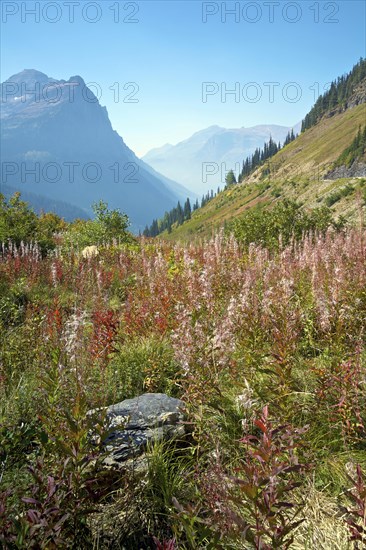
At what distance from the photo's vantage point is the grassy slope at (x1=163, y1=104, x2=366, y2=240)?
228ft

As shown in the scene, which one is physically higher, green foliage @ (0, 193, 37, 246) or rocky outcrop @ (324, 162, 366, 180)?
rocky outcrop @ (324, 162, 366, 180)

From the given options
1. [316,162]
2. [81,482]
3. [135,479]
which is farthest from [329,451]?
[316,162]

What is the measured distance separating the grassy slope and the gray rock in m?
48.9

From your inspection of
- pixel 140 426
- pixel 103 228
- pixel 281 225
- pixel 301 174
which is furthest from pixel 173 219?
pixel 140 426

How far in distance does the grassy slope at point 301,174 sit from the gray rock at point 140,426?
1923 inches

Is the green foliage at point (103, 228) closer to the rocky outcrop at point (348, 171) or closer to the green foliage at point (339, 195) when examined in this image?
the green foliage at point (339, 195)

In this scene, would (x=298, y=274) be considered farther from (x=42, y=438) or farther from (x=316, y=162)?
(x=316, y=162)

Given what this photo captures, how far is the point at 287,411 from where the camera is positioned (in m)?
3.23

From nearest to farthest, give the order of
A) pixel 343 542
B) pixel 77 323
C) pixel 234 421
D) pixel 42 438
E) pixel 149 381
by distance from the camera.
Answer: pixel 343 542 → pixel 42 438 → pixel 77 323 → pixel 234 421 → pixel 149 381

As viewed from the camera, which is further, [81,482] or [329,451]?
[329,451]

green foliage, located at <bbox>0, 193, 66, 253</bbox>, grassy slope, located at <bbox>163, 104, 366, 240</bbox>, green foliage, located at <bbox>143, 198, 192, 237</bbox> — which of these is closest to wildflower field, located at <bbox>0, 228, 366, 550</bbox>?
green foliage, located at <bbox>0, 193, 66, 253</bbox>

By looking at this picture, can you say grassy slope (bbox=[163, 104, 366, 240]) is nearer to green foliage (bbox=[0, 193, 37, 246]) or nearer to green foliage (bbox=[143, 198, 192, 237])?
green foliage (bbox=[143, 198, 192, 237])

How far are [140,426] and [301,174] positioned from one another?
297ft

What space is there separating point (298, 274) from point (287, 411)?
501 centimetres
